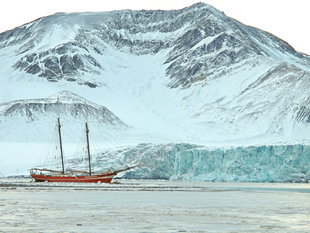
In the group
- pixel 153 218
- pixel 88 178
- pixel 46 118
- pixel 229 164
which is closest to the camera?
pixel 153 218

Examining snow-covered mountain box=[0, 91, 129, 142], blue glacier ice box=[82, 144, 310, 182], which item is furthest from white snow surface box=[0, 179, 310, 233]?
snow-covered mountain box=[0, 91, 129, 142]

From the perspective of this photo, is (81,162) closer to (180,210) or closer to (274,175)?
(274,175)

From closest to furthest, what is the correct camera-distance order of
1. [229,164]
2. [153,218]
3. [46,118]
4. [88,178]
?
1. [153,218]
2. [88,178]
3. [229,164]
4. [46,118]

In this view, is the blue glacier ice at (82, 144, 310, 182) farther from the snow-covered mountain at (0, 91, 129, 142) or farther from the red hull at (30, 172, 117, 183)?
the snow-covered mountain at (0, 91, 129, 142)

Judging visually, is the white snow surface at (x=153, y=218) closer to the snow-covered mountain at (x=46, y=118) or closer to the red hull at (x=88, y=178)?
the red hull at (x=88, y=178)

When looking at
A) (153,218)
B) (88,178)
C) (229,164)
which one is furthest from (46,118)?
(153,218)

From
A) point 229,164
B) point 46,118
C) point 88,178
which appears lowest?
point 88,178

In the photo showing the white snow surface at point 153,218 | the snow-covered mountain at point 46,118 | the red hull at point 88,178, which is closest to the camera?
the white snow surface at point 153,218

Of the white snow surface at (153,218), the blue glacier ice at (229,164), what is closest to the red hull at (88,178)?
the blue glacier ice at (229,164)

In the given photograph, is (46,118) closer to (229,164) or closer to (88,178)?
(88,178)


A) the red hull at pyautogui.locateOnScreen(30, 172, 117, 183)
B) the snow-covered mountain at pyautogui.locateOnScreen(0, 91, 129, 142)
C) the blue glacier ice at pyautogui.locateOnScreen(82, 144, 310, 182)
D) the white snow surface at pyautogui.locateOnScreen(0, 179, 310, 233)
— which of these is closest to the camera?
the white snow surface at pyautogui.locateOnScreen(0, 179, 310, 233)

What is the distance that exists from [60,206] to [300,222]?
1583 cm

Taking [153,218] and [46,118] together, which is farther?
[46,118]

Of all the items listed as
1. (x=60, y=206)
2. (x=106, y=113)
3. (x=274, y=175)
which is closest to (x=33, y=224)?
(x=60, y=206)
